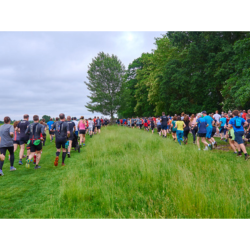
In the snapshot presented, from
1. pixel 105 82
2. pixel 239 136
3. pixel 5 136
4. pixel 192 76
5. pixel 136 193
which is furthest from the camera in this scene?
pixel 105 82

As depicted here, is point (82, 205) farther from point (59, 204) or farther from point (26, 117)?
point (26, 117)

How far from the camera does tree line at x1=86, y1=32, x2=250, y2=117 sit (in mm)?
17320

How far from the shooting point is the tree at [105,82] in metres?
39.9

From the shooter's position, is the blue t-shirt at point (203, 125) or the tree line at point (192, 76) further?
the tree line at point (192, 76)

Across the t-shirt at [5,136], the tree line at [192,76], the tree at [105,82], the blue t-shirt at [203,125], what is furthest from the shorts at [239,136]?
the tree at [105,82]

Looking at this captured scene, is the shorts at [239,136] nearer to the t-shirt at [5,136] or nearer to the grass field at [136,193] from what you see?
the grass field at [136,193]

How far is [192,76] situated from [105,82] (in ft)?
70.6

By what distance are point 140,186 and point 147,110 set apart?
42.1 meters

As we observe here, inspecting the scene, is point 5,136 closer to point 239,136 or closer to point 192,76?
point 239,136

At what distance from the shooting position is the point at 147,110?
4597 cm

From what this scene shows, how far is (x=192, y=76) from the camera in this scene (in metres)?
25.0

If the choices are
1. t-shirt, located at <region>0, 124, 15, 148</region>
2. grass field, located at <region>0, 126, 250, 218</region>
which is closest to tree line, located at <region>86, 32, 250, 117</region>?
grass field, located at <region>0, 126, 250, 218</region>

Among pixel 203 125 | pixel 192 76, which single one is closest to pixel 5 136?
pixel 203 125

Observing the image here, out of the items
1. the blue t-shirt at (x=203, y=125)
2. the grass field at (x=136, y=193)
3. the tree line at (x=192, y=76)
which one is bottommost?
the grass field at (x=136, y=193)
